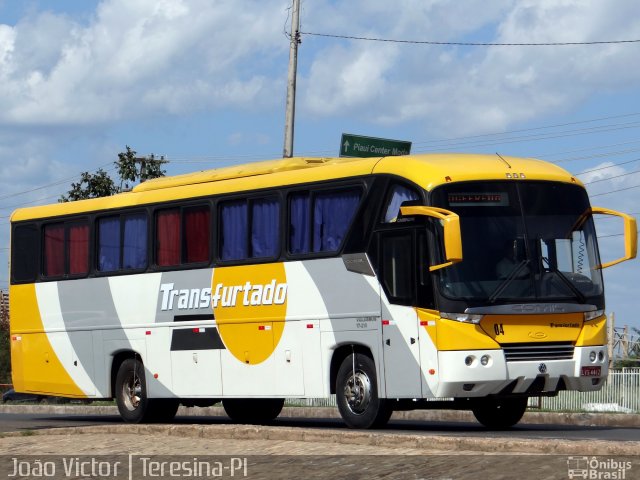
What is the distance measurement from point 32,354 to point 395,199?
9.12 meters

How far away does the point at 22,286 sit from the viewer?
2488 centimetres

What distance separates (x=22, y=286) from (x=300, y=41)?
12239mm

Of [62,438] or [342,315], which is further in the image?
[342,315]

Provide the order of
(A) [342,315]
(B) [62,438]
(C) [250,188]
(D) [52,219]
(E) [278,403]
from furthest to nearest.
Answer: (D) [52,219]
(E) [278,403]
(C) [250,188]
(A) [342,315]
(B) [62,438]

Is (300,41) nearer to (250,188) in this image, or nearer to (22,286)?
(22,286)

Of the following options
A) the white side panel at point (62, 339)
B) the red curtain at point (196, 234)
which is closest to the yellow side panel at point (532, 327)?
the red curtain at point (196, 234)

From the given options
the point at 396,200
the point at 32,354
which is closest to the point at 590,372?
the point at 396,200

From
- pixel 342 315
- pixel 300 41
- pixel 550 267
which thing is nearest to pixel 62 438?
pixel 342 315

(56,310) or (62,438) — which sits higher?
(56,310)

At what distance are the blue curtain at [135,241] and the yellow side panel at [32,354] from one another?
2214 mm

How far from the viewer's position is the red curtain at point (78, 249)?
2353 cm

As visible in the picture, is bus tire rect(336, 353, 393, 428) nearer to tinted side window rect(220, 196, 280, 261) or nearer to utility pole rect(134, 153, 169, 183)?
tinted side window rect(220, 196, 280, 261)

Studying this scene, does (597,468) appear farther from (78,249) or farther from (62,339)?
(62,339)

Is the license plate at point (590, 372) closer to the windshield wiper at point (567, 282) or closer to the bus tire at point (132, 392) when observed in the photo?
the windshield wiper at point (567, 282)
